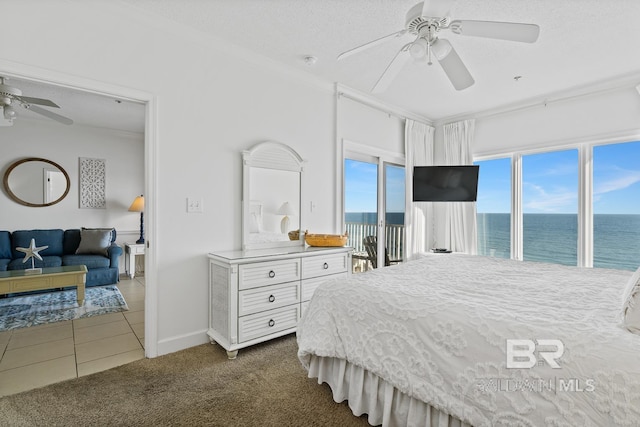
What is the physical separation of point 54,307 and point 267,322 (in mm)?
2845

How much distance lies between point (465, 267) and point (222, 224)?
205cm

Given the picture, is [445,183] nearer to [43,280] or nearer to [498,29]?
[498,29]

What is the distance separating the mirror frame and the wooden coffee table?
233 centimetres

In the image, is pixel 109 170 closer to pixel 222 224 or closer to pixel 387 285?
pixel 222 224

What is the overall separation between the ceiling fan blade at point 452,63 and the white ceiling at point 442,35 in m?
0.24

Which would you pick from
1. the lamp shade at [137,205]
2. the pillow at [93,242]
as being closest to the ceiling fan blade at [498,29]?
the pillow at [93,242]

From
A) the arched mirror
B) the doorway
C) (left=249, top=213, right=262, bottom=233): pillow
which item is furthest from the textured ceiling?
the arched mirror

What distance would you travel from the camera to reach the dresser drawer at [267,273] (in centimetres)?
238

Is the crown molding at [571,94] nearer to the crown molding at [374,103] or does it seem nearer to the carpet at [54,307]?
the crown molding at [374,103]

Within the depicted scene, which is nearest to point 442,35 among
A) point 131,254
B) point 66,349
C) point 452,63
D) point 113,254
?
point 452,63

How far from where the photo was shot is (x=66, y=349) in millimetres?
2500

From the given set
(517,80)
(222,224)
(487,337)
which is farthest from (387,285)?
(517,80)

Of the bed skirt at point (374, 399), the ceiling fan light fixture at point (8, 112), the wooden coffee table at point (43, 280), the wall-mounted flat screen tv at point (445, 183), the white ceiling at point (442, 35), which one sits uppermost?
the white ceiling at point (442, 35)

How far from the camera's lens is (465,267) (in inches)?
90.7
